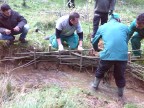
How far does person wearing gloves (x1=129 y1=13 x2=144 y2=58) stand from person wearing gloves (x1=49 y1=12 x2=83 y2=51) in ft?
3.54

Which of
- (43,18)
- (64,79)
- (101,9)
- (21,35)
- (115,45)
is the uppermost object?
(101,9)

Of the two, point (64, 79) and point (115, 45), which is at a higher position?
point (115, 45)

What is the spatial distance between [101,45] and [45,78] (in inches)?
57.7

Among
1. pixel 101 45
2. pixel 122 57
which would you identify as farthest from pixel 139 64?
pixel 122 57

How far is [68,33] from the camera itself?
21.0 ft

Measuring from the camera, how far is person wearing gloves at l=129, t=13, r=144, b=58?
5465 mm

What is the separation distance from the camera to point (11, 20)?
6.38 m

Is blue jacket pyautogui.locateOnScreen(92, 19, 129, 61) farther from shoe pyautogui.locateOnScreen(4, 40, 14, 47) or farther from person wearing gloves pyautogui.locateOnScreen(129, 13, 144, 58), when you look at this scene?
shoe pyautogui.locateOnScreen(4, 40, 14, 47)

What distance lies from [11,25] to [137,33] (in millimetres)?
2682

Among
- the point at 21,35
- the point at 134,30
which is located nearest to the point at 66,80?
the point at 21,35

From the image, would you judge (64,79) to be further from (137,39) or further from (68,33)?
(137,39)

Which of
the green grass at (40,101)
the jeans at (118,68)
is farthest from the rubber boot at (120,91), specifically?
the green grass at (40,101)

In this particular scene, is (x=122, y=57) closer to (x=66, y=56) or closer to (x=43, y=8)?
(x=66, y=56)

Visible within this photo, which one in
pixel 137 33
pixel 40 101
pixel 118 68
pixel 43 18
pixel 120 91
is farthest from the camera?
pixel 43 18
